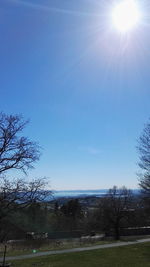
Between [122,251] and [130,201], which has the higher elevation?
[130,201]

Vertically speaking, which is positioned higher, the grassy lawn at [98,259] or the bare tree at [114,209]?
the bare tree at [114,209]

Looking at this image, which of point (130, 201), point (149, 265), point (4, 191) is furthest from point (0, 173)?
point (130, 201)

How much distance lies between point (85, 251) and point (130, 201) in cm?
2445

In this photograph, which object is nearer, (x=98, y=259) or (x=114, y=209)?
(x=98, y=259)

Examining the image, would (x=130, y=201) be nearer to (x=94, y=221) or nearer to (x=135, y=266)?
(x=94, y=221)

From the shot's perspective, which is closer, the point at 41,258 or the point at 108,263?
the point at 108,263

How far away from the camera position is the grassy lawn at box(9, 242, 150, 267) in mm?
13486

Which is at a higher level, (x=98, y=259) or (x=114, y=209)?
(x=114, y=209)

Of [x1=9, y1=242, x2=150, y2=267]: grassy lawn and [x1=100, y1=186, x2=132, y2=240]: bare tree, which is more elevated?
[x1=100, y1=186, x2=132, y2=240]: bare tree

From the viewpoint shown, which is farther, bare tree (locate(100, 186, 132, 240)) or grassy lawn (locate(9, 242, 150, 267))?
bare tree (locate(100, 186, 132, 240))

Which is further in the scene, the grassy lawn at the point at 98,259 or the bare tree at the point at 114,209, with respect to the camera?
the bare tree at the point at 114,209

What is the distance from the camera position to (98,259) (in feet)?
49.3

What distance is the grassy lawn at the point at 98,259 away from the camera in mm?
13486

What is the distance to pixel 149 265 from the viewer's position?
513 inches
